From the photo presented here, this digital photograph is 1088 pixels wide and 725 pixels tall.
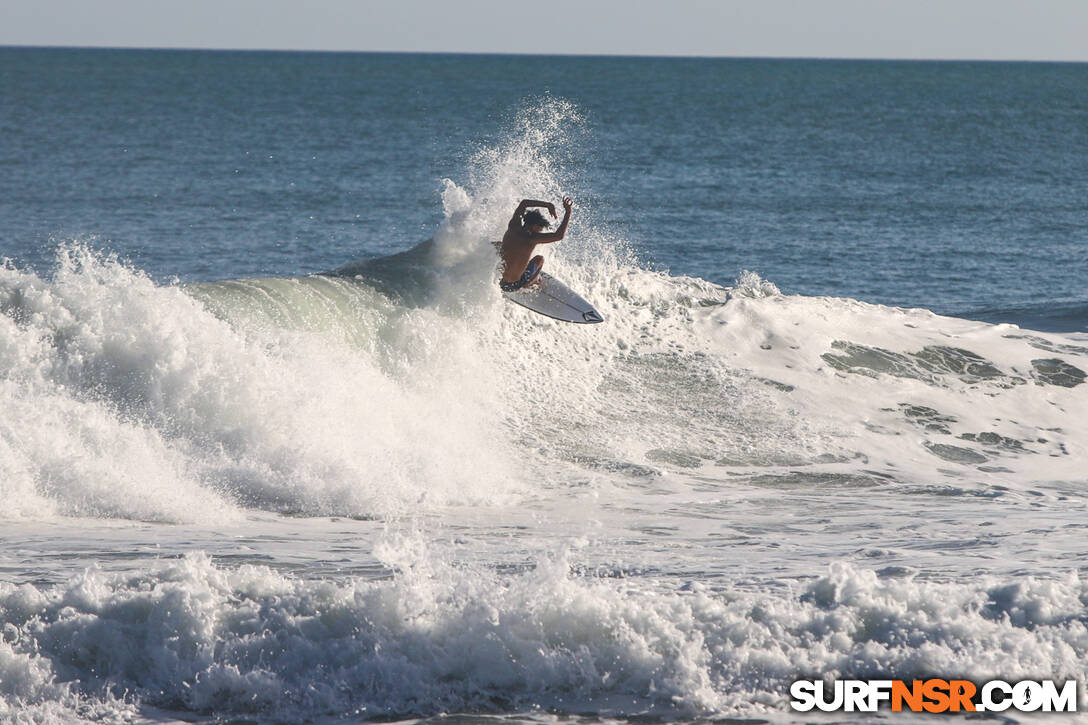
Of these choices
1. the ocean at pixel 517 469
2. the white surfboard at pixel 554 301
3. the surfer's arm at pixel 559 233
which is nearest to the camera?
the ocean at pixel 517 469

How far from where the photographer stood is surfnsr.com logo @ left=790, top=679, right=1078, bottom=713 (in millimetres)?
5840

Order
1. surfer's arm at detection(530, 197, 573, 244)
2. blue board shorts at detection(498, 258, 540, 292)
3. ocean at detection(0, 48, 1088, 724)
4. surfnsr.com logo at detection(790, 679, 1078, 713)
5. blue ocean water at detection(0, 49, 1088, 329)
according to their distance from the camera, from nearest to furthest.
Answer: surfnsr.com logo at detection(790, 679, 1078, 713) → ocean at detection(0, 48, 1088, 724) → surfer's arm at detection(530, 197, 573, 244) → blue board shorts at detection(498, 258, 540, 292) → blue ocean water at detection(0, 49, 1088, 329)

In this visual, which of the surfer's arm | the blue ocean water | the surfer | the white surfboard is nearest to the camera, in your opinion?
the surfer's arm

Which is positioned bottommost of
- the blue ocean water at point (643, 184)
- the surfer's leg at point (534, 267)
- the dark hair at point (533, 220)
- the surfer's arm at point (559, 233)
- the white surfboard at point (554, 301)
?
the white surfboard at point (554, 301)

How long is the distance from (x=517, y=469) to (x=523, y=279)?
350 cm

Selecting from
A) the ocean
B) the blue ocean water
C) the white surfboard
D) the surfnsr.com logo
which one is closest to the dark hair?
the ocean

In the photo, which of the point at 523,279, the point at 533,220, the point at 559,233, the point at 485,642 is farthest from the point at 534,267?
the point at 485,642

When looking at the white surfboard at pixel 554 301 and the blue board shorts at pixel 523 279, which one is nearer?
the blue board shorts at pixel 523 279

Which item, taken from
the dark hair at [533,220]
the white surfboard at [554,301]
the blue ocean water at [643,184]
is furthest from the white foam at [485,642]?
the blue ocean water at [643,184]

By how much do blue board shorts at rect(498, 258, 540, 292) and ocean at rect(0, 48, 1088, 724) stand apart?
175 mm

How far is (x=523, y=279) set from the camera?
13961 millimetres

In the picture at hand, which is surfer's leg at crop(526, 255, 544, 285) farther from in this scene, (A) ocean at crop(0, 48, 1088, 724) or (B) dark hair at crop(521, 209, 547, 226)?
(B) dark hair at crop(521, 209, 547, 226)

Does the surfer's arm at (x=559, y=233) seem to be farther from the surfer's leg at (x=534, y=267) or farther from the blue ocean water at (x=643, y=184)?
the blue ocean water at (x=643, y=184)

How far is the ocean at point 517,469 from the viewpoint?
6.09 meters
